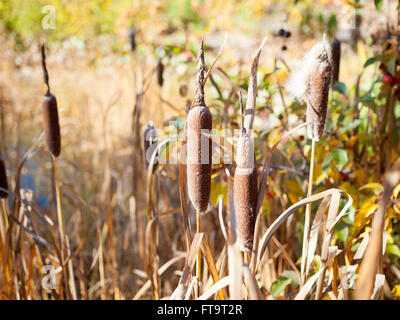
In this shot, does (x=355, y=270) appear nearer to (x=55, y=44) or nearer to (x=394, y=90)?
(x=394, y=90)

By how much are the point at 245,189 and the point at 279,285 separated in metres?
0.44

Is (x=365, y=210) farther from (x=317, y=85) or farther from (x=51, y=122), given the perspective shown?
(x=51, y=122)

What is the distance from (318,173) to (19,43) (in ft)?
18.0

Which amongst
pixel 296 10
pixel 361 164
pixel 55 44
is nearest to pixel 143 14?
pixel 296 10

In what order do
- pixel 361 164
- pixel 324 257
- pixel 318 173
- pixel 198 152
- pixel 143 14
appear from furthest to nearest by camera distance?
pixel 143 14 < pixel 361 164 < pixel 318 173 < pixel 324 257 < pixel 198 152

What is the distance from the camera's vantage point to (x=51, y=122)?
783 millimetres

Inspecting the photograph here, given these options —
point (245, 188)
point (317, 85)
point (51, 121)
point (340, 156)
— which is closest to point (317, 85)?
point (317, 85)

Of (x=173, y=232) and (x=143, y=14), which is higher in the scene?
(x=143, y=14)

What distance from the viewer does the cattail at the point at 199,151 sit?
1.66 ft

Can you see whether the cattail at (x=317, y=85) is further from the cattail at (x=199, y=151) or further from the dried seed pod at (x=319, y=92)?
the cattail at (x=199, y=151)

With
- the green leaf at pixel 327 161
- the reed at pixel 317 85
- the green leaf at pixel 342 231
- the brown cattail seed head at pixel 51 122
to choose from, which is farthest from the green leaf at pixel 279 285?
the brown cattail seed head at pixel 51 122

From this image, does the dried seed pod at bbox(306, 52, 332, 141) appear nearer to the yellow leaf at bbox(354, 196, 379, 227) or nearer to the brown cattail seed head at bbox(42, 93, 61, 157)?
the yellow leaf at bbox(354, 196, 379, 227)
